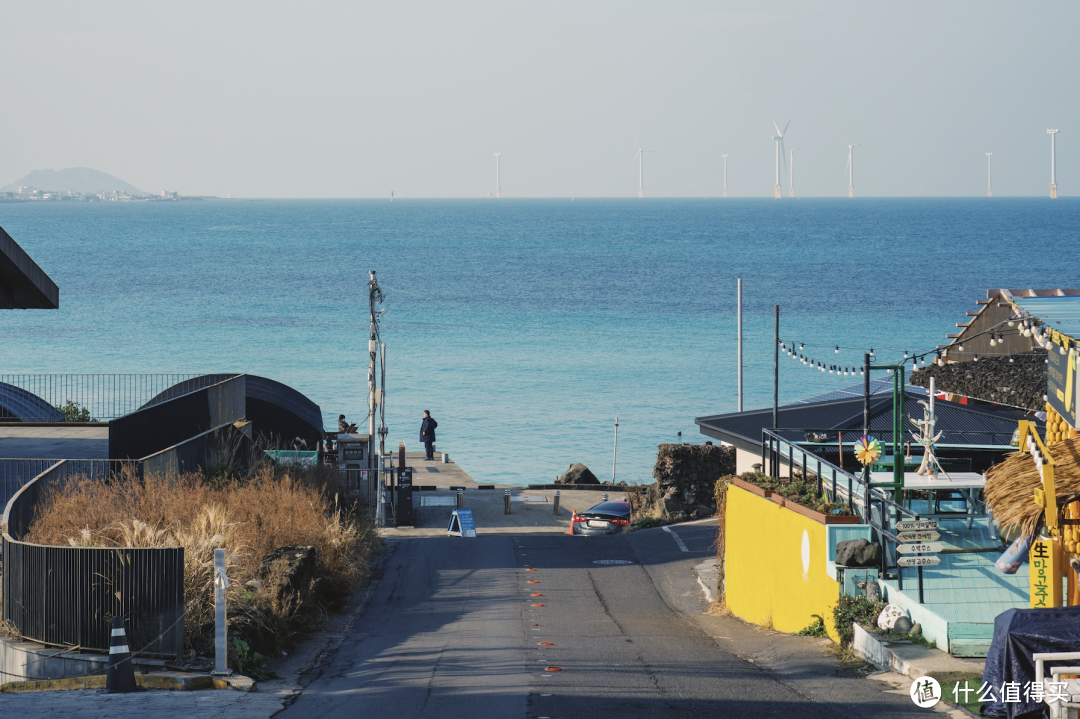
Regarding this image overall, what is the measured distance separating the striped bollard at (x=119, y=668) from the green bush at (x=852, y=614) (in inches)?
275

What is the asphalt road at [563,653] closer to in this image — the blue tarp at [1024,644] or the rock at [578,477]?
the blue tarp at [1024,644]

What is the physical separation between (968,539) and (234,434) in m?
14.1

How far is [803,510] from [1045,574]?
3121 millimetres

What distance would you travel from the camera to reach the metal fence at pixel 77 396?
26.4 meters

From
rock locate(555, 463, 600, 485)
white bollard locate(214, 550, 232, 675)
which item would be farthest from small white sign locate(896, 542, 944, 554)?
rock locate(555, 463, 600, 485)

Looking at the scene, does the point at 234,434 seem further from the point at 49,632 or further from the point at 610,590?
the point at 49,632

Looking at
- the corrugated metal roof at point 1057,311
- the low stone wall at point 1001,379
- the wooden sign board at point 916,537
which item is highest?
the corrugated metal roof at point 1057,311

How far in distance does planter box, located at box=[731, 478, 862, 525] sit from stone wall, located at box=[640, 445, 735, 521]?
48.5ft

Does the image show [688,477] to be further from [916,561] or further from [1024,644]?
[1024,644]

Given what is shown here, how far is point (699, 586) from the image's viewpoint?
60.8 ft

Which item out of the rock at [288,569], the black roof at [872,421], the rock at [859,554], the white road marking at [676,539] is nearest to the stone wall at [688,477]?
the white road marking at [676,539]

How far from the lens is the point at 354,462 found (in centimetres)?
2622

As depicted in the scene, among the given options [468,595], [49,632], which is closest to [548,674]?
[49,632]

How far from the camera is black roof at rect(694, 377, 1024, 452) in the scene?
1928cm
